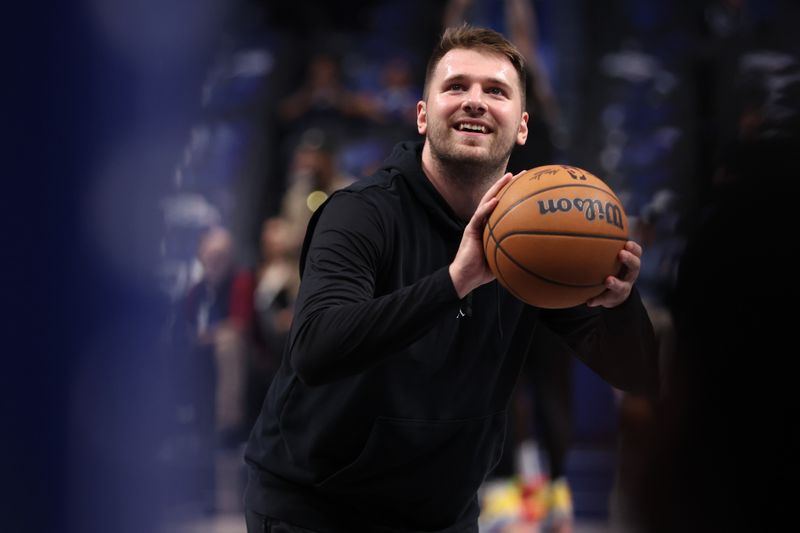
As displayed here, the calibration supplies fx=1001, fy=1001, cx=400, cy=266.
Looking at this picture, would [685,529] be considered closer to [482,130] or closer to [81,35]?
[482,130]

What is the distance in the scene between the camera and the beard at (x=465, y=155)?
226cm

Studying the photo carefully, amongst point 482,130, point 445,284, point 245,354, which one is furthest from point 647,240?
point 445,284

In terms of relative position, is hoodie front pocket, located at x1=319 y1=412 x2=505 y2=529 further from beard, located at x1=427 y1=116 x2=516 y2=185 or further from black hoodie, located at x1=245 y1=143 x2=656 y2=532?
beard, located at x1=427 y1=116 x2=516 y2=185

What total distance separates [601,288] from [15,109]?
1.26 metres

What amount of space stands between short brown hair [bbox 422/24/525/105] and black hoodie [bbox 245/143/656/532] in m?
0.27

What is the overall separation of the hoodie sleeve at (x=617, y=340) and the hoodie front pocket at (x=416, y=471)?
287 millimetres

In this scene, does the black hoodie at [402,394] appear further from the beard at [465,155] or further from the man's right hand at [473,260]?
the man's right hand at [473,260]

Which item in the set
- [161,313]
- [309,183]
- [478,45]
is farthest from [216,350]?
[478,45]

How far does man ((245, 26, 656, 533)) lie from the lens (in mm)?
2215

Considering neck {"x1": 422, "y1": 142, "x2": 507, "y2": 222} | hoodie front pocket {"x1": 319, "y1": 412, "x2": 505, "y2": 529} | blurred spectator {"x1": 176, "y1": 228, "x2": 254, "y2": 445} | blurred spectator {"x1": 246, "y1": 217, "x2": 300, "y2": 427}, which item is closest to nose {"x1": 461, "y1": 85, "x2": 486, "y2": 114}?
neck {"x1": 422, "y1": 142, "x2": 507, "y2": 222}

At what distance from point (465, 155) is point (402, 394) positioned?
1.82 feet

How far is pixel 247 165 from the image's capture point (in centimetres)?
703

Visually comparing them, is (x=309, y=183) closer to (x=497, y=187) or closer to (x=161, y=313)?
(x=161, y=313)

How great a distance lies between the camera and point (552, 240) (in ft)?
6.68
